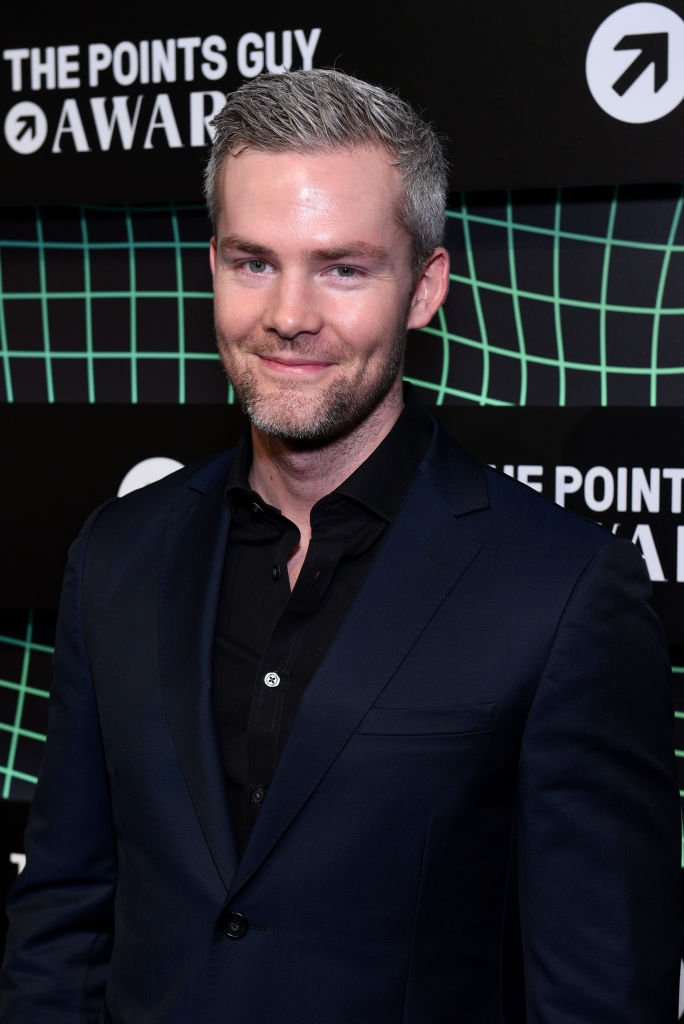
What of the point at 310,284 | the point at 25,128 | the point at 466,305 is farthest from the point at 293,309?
the point at 25,128

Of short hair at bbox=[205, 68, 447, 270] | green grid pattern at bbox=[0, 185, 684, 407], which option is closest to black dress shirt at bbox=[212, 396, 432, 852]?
short hair at bbox=[205, 68, 447, 270]

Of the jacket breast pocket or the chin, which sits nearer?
the jacket breast pocket

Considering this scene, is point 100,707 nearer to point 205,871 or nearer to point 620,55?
point 205,871

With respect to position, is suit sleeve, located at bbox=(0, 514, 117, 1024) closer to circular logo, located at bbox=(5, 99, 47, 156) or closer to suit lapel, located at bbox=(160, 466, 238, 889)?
suit lapel, located at bbox=(160, 466, 238, 889)

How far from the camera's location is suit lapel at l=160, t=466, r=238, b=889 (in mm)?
1178

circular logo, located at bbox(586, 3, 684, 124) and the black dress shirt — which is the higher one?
circular logo, located at bbox(586, 3, 684, 124)

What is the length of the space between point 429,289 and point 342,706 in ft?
1.76

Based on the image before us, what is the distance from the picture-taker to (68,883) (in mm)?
1356

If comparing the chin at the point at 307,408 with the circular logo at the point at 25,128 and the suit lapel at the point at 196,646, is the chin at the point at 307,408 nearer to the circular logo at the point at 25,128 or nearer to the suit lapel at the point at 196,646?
the suit lapel at the point at 196,646

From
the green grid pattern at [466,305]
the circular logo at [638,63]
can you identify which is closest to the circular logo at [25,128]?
the green grid pattern at [466,305]

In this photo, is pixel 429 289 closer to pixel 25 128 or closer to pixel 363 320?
pixel 363 320

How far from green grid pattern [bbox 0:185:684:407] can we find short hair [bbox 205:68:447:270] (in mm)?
452

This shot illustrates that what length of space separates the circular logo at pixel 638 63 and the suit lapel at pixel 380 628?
26.7 inches

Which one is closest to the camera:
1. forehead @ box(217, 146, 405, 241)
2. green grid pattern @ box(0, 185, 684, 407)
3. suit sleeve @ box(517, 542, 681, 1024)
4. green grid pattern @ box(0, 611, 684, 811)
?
suit sleeve @ box(517, 542, 681, 1024)
